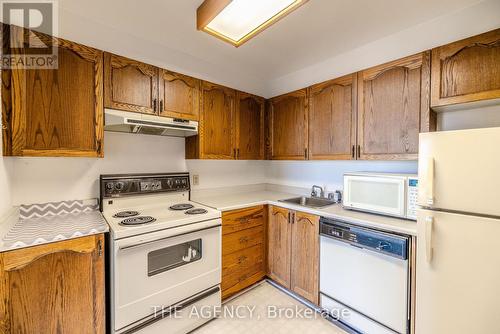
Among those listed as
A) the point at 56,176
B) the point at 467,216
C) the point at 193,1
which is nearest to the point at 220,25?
the point at 193,1

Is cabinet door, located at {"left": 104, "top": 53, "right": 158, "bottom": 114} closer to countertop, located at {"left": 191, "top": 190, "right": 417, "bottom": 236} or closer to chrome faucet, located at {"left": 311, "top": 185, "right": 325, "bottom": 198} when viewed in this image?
countertop, located at {"left": 191, "top": 190, "right": 417, "bottom": 236}

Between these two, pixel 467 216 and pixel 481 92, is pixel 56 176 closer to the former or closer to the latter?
pixel 467 216

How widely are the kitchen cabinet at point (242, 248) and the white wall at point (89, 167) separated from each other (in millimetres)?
852

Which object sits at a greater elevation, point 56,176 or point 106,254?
point 56,176

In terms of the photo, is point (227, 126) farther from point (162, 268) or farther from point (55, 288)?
point (55, 288)

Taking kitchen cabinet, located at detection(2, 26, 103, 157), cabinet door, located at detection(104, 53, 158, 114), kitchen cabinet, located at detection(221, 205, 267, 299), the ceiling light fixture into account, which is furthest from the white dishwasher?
kitchen cabinet, located at detection(2, 26, 103, 157)

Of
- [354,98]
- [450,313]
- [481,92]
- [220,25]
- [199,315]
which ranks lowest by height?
[199,315]

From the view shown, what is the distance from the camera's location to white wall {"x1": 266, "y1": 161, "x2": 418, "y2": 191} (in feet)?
6.46

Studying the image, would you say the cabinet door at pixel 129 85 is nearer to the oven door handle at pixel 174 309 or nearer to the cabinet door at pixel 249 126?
the cabinet door at pixel 249 126

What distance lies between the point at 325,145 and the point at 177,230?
158 centimetres

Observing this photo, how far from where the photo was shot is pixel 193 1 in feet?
5.01

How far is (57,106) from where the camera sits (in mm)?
1468

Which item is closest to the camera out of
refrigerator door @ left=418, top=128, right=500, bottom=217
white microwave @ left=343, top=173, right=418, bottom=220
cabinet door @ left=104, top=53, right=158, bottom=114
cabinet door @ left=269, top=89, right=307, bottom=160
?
refrigerator door @ left=418, top=128, right=500, bottom=217

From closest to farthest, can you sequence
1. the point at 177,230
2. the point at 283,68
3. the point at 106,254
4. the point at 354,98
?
the point at 106,254 < the point at 177,230 < the point at 354,98 < the point at 283,68
